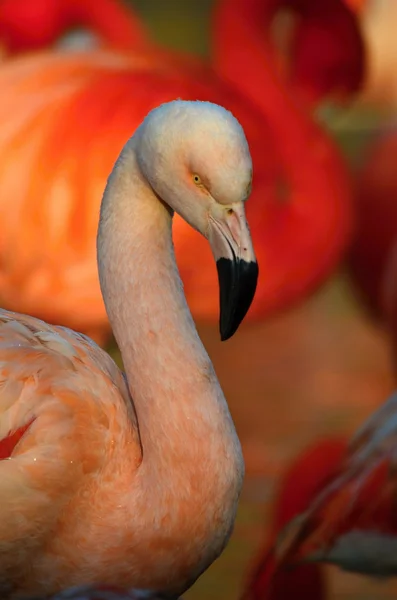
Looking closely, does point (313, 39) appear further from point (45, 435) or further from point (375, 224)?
point (45, 435)

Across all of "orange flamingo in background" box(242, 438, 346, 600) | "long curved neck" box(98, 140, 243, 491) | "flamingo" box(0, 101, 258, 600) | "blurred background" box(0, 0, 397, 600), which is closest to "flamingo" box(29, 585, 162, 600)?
"flamingo" box(0, 101, 258, 600)

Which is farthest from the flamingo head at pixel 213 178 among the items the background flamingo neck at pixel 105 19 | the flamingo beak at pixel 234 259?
the background flamingo neck at pixel 105 19

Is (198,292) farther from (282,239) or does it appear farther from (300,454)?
(300,454)

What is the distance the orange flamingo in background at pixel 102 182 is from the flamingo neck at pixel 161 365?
1.83 metres

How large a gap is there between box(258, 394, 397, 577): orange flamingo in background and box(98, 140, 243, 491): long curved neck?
668mm

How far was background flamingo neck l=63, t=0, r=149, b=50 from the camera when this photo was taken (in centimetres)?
534

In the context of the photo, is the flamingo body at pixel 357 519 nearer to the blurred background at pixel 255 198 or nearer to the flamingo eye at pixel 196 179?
the blurred background at pixel 255 198

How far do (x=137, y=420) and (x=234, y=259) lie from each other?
0.42 metres

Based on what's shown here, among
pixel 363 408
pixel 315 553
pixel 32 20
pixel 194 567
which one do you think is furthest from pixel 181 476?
pixel 32 20

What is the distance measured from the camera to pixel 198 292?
4270 millimetres

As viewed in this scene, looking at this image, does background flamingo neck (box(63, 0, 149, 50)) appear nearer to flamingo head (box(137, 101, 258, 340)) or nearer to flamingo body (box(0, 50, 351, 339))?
flamingo body (box(0, 50, 351, 339))

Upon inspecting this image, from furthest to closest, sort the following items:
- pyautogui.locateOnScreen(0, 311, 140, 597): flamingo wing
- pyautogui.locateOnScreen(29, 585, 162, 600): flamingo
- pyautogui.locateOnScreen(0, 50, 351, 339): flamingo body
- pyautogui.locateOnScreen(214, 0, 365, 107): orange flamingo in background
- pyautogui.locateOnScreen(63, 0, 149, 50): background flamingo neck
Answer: pyautogui.locateOnScreen(63, 0, 149, 50): background flamingo neck
pyautogui.locateOnScreen(214, 0, 365, 107): orange flamingo in background
pyautogui.locateOnScreen(0, 50, 351, 339): flamingo body
pyautogui.locateOnScreen(0, 311, 140, 597): flamingo wing
pyautogui.locateOnScreen(29, 585, 162, 600): flamingo

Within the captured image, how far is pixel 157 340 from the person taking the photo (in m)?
2.16

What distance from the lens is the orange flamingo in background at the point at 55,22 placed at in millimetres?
5238
